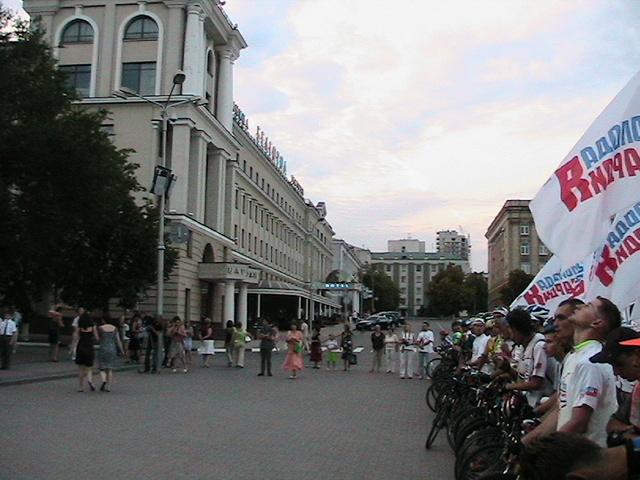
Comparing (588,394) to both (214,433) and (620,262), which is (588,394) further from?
(214,433)

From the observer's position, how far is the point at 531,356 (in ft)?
23.9

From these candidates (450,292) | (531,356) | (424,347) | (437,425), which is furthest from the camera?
(450,292)

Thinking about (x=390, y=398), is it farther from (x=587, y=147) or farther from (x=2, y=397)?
(x=587, y=147)

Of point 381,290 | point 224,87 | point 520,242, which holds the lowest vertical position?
point 381,290

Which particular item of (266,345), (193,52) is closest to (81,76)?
(193,52)

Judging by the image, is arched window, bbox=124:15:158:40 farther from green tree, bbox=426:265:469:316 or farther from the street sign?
green tree, bbox=426:265:469:316

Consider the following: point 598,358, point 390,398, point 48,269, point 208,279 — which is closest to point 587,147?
point 598,358

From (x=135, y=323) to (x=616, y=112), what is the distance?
24.3m

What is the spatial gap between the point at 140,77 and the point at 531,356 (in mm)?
48545

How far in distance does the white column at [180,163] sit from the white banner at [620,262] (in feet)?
144

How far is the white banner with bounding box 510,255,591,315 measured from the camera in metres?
9.71

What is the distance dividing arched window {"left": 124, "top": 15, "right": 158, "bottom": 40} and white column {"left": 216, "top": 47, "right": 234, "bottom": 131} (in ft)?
25.0

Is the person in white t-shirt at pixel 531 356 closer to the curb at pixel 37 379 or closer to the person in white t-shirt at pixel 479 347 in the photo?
the person in white t-shirt at pixel 479 347

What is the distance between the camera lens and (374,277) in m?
161
